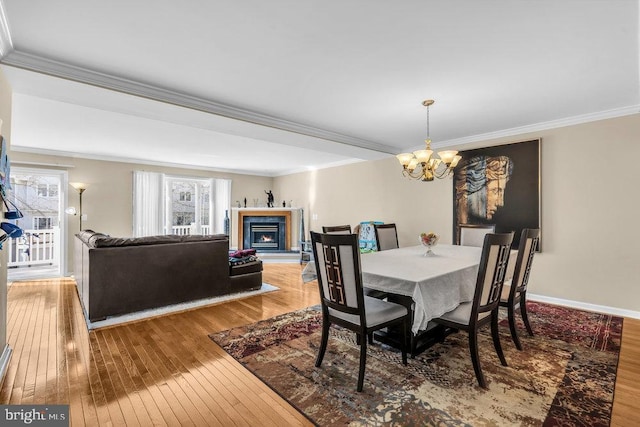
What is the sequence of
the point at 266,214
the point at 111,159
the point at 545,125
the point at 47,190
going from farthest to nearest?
the point at 266,214
the point at 111,159
the point at 47,190
the point at 545,125

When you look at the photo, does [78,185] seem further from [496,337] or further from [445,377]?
[496,337]

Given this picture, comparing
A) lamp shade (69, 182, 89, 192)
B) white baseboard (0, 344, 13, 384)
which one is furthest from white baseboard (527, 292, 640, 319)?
lamp shade (69, 182, 89, 192)

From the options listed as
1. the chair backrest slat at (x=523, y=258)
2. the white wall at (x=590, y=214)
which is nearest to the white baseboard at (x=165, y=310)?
the chair backrest slat at (x=523, y=258)

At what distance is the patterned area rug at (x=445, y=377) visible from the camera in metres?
1.80

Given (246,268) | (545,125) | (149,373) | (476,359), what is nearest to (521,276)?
(476,359)

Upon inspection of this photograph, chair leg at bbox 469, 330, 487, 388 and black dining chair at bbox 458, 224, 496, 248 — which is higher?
black dining chair at bbox 458, 224, 496, 248

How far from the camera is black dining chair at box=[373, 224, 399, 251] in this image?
406cm

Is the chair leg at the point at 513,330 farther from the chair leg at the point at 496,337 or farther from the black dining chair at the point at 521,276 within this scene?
the chair leg at the point at 496,337

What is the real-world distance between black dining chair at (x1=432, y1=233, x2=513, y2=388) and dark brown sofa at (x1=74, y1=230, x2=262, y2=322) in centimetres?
298

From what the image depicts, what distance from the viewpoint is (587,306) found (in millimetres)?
3719

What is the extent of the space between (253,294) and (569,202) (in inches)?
174

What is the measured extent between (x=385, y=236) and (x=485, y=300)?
2010 mm

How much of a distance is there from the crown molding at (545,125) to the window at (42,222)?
24.3 feet

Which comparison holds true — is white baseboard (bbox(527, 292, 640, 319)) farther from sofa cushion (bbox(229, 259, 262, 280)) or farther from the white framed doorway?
the white framed doorway
